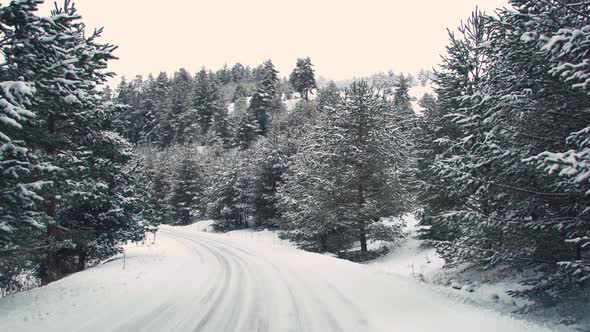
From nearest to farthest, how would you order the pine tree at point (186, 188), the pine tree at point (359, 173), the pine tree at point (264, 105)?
the pine tree at point (359, 173), the pine tree at point (186, 188), the pine tree at point (264, 105)

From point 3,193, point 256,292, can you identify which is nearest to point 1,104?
point 3,193

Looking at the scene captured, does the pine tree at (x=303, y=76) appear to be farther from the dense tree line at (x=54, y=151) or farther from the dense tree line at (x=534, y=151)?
the dense tree line at (x=534, y=151)

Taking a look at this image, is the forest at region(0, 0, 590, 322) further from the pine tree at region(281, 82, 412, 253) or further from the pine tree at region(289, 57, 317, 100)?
the pine tree at region(289, 57, 317, 100)

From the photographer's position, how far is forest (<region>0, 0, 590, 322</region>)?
26.0ft

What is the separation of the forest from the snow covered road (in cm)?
183

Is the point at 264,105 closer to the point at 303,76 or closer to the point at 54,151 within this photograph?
the point at 303,76

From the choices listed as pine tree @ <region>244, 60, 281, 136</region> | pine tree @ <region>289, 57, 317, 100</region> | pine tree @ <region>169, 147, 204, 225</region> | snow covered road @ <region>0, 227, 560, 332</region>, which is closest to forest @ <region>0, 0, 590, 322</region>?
snow covered road @ <region>0, 227, 560, 332</region>

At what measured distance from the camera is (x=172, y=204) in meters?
57.6

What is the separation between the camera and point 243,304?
9.09m

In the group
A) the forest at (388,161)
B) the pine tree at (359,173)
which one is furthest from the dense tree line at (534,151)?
the pine tree at (359,173)

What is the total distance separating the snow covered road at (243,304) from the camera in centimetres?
729

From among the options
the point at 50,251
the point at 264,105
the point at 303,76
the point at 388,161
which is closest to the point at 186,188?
the point at 264,105

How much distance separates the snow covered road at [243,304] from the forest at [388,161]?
183 cm

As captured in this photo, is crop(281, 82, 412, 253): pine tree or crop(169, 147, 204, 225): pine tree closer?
crop(281, 82, 412, 253): pine tree
